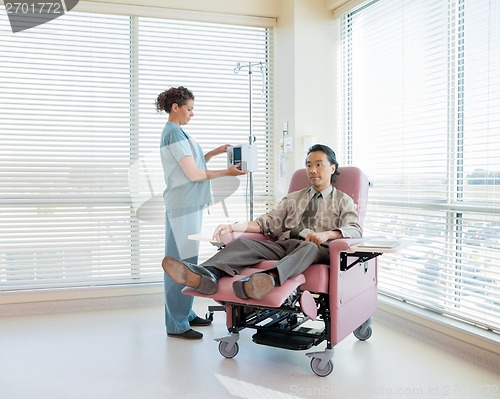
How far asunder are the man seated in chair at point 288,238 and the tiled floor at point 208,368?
0.45 meters

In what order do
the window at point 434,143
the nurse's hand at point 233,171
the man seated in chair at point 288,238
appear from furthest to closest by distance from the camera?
the nurse's hand at point 233,171 → the window at point 434,143 → the man seated in chair at point 288,238

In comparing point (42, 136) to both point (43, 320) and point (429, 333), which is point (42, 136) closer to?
point (43, 320)

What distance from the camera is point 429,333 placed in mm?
3189

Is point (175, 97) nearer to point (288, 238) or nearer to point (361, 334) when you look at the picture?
point (288, 238)

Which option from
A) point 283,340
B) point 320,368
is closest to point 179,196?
point 283,340

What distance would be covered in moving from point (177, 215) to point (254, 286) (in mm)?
1033

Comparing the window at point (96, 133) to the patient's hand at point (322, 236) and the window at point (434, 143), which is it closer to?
the window at point (434, 143)

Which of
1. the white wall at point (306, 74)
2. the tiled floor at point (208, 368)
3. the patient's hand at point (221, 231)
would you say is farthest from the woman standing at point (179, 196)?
the white wall at point (306, 74)

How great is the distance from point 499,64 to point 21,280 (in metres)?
3.43

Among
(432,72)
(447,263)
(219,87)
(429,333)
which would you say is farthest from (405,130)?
(219,87)

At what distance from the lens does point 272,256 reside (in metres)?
2.93

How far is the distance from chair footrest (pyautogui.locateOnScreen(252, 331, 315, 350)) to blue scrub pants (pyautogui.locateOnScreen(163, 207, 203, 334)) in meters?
0.63

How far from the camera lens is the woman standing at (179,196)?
330 centimetres

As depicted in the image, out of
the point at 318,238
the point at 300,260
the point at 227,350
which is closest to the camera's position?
the point at 300,260
